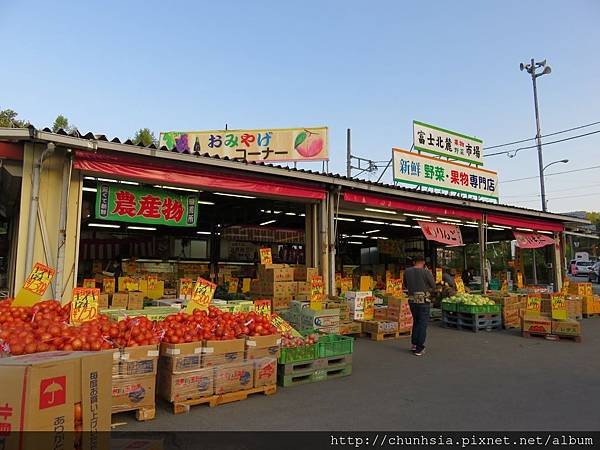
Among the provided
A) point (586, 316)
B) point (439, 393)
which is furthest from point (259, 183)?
point (586, 316)

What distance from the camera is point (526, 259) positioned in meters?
38.4

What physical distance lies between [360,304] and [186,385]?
6.35 m

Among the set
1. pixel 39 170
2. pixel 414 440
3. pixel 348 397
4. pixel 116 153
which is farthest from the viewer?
pixel 116 153

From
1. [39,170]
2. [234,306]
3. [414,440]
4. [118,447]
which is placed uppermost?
[39,170]

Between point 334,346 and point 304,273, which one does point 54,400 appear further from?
point 304,273

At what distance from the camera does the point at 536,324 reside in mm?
10562

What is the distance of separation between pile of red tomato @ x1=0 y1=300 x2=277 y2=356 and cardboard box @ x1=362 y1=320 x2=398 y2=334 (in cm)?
481

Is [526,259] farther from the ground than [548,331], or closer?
farther from the ground

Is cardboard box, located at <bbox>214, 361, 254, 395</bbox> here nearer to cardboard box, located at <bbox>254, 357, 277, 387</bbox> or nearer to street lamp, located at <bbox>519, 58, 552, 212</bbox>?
cardboard box, located at <bbox>254, 357, 277, 387</bbox>

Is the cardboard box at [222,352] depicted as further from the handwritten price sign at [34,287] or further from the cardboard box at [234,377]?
the handwritten price sign at [34,287]

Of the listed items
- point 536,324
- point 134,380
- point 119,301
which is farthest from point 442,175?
point 134,380

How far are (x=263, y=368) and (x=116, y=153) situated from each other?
4906 mm

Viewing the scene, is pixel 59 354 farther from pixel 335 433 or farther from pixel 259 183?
pixel 259 183

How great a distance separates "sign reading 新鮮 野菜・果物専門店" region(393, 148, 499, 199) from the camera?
1443cm
